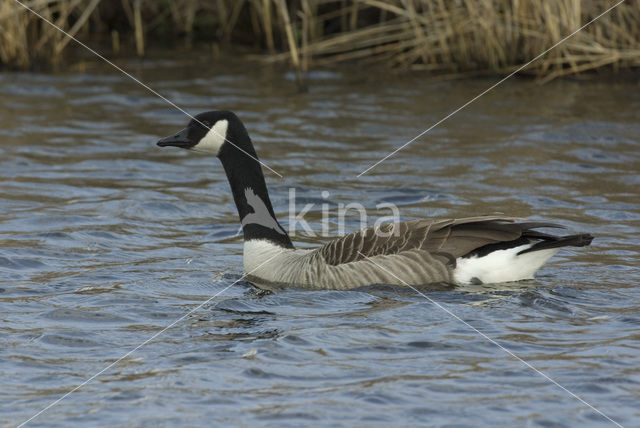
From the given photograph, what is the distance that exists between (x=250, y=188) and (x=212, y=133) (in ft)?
1.82

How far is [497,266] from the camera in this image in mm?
7551

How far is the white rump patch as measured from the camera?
750cm

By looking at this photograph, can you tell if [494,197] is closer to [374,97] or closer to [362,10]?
[374,97]

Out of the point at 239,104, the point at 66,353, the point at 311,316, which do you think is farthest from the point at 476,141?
the point at 66,353

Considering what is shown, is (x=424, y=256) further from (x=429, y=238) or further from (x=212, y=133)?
(x=212, y=133)

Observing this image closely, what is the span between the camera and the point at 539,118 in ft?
43.0

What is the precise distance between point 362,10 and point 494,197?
7.01 m

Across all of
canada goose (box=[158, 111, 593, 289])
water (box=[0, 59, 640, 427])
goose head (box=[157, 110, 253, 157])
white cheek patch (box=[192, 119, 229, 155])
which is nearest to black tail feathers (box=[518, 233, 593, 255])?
canada goose (box=[158, 111, 593, 289])

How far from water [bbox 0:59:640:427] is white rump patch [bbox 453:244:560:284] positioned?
0.10m

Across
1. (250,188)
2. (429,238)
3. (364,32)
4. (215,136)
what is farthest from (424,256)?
(364,32)

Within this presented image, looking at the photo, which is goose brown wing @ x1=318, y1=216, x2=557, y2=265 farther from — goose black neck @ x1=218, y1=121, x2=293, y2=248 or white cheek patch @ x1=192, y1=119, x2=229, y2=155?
white cheek patch @ x1=192, y1=119, x2=229, y2=155

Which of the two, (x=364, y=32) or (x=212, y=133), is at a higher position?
(x=364, y=32)

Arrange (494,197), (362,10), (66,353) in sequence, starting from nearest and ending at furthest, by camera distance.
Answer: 1. (66,353)
2. (494,197)
3. (362,10)

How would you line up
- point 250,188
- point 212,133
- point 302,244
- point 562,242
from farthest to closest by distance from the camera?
point 302,244 < point 250,188 < point 212,133 < point 562,242
